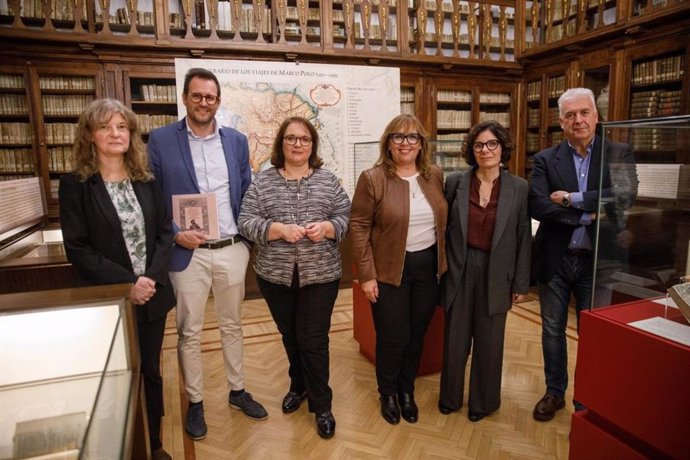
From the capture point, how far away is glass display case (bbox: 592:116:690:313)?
145 centimetres

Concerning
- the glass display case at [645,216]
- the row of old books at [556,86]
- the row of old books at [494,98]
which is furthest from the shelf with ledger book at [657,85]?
the glass display case at [645,216]

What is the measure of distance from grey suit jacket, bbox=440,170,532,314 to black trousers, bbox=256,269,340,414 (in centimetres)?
63

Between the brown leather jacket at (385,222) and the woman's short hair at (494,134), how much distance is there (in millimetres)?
217

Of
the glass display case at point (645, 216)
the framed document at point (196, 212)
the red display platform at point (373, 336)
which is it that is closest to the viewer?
the glass display case at point (645, 216)

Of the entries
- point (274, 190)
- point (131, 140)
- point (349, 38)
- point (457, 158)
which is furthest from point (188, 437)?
point (349, 38)

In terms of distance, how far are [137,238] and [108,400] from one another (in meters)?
1.06

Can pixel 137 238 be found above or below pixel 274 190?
below

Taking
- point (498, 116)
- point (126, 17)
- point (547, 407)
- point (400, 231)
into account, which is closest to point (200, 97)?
point (400, 231)

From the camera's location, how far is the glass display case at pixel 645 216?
4.76 ft

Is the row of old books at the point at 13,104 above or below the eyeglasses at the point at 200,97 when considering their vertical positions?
Result: above

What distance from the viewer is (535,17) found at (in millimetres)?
7055

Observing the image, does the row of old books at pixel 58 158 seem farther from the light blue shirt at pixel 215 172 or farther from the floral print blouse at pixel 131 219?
the floral print blouse at pixel 131 219

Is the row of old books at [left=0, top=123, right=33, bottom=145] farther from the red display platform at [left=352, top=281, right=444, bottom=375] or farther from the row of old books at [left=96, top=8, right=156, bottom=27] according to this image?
the red display platform at [left=352, top=281, right=444, bottom=375]

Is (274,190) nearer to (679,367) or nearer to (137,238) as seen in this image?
(137,238)
